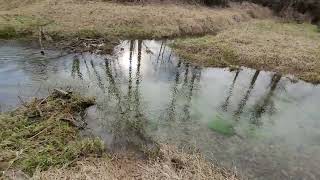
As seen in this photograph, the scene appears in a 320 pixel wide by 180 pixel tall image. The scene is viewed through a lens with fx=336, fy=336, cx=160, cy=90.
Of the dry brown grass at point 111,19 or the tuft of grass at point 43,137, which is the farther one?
the dry brown grass at point 111,19

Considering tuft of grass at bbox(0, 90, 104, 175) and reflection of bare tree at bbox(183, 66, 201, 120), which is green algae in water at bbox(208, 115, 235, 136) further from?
tuft of grass at bbox(0, 90, 104, 175)

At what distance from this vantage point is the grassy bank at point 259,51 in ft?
75.7

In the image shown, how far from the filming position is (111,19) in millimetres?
29000

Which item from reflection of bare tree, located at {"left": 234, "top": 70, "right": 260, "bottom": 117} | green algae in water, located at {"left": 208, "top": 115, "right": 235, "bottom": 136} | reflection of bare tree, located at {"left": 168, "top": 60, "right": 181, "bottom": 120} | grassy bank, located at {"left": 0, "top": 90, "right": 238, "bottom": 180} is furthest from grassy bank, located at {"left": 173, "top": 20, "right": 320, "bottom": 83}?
grassy bank, located at {"left": 0, "top": 90, "right": 238, "bottom": 180}

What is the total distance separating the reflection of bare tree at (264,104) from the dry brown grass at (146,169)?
5.20 metres

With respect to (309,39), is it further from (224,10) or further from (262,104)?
(262,104)

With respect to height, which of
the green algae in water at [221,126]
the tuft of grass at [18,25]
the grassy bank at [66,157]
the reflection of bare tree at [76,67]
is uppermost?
the tuft of grass at [18,25]

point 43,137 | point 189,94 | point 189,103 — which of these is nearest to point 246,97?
point 189,94

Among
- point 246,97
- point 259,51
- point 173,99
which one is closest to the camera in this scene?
point 173,99

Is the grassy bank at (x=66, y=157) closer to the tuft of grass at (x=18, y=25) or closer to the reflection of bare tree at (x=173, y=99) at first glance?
the reflection of bare tree at (x=173, y=99)

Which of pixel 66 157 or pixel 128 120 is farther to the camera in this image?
pixel 128 120

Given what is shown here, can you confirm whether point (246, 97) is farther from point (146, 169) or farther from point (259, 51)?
point (146, 169)

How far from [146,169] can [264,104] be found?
31.0 ft

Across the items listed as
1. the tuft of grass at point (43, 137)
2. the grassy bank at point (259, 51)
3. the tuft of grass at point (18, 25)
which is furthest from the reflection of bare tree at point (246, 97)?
the tuft of grass at point (18, 25)
